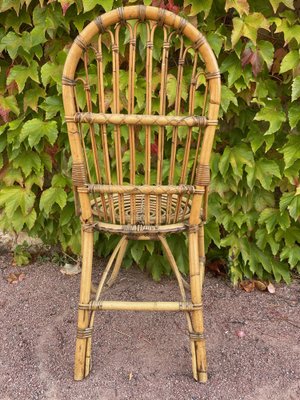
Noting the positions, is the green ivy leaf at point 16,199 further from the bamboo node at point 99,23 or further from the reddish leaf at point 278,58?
the reddish leaf at point 278,58

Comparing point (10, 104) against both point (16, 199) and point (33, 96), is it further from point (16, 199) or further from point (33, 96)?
point (16, 199)

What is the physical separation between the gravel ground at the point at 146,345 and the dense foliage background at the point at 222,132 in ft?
0.57

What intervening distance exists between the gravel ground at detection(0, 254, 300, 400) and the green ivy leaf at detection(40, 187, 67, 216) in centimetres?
44

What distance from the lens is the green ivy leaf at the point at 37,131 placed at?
1955mm

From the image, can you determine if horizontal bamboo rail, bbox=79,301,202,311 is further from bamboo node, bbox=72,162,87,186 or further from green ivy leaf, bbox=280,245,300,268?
green ivy leaf, bbox=280,245,300,268

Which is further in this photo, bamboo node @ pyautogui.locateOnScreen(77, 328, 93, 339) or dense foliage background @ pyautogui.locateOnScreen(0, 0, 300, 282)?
dense foliage background @ pyautogui.locateOnScreen(0, 0, 300, 282)

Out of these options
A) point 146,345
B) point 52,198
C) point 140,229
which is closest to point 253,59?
point 140,229

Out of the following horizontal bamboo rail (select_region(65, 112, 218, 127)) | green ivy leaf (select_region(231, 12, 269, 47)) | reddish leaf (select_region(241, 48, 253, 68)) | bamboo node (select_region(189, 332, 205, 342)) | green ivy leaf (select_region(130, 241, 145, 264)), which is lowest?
bamboo node (select_region(189, 332, 205, 342))

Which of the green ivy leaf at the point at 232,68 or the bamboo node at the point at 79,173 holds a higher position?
the green ivy leaf at the point at 232,68

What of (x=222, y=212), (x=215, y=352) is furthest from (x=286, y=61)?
(x=215, y=352)

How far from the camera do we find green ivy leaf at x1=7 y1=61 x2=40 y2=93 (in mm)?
1931

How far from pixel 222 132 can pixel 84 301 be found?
3.69 feet

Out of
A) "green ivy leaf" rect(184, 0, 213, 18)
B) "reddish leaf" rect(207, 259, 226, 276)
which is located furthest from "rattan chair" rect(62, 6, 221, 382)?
"reddish leaf" rect(207, 259, 226, 276)

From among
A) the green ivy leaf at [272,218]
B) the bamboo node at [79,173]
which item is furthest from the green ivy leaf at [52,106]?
the green ivy leaf at [272,218]
